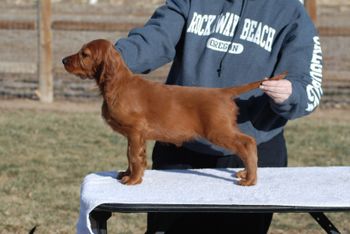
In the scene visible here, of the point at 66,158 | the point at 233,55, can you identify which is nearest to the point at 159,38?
the point at 233,55

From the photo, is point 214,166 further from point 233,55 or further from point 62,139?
point 62,139

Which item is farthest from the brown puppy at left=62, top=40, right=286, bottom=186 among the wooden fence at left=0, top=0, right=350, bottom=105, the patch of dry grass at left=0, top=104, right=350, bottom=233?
the wooden fence at left=0, top=0, right=350, bottom=105

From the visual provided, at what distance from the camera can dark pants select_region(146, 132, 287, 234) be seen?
12.2 feet

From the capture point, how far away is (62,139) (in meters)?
8.98

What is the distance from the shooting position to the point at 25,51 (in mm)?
15883

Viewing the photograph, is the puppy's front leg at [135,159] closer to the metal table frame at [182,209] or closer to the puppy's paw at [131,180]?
the puppy's paw at [131,180]

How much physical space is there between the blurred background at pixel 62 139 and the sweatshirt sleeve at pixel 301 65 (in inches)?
36.4

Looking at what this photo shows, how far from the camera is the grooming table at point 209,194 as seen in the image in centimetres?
302

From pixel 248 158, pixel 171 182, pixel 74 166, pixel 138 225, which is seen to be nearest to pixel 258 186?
pixel 248 158

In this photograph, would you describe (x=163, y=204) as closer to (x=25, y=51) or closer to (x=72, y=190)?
(x=72, y=190)

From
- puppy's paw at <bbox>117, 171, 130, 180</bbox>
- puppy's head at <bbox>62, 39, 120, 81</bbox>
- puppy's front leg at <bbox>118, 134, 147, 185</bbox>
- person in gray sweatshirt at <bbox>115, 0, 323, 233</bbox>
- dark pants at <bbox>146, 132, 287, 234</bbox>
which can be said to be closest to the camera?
puppy's head at <bbox>62, 39, 120, 81</bbox>

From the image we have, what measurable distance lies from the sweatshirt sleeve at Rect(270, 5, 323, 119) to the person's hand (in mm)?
55

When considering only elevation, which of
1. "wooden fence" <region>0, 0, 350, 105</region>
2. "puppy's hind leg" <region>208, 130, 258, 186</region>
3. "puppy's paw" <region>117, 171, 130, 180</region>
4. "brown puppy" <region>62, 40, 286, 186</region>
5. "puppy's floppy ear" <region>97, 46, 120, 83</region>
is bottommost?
"wooden fence" <region>0, 0, 350, 105</region>

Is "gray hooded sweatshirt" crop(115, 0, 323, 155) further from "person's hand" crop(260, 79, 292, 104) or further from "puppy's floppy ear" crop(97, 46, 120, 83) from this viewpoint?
"puppy's floppy ear" crop(97, 46, 120, 83)
